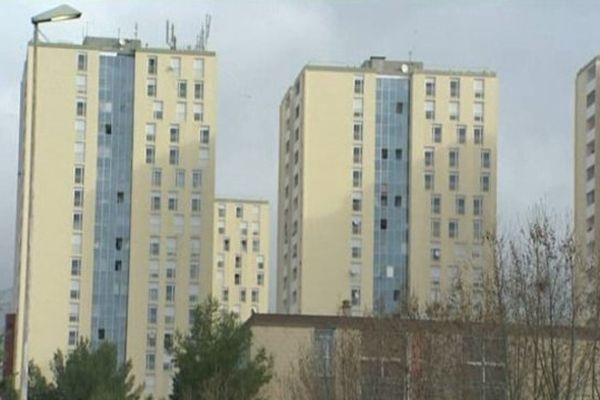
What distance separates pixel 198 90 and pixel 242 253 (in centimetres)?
4406

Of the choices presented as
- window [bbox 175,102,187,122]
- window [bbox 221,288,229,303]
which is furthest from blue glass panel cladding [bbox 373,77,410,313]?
window [bbox 221,288,229,303]

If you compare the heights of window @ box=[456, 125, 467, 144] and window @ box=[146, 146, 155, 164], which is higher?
window @ box=[456, 125, 467, 144]

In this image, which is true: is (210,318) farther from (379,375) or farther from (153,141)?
(153,141)

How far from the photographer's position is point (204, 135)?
107312 mm

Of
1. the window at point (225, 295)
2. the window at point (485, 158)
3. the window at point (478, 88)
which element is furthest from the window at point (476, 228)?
the window at point (225, 295)

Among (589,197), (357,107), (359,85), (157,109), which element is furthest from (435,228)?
(157,109)

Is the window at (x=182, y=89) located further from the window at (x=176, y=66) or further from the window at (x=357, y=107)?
the window at (x=357, y=107)

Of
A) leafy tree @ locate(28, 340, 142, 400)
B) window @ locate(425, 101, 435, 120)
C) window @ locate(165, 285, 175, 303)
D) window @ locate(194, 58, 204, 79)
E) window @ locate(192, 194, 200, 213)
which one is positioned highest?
window @ locate(194, 58, 204, 79)

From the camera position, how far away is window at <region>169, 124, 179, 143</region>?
10719 centimetres

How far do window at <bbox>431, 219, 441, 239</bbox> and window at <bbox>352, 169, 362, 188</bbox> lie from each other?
18.5 feet

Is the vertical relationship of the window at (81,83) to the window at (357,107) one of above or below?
above

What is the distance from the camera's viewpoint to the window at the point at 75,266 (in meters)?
105

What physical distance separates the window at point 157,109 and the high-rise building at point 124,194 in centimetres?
7

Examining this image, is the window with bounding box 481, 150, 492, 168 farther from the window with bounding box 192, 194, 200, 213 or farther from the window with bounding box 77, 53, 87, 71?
the window with bounding box 77, 53, 87, 71
